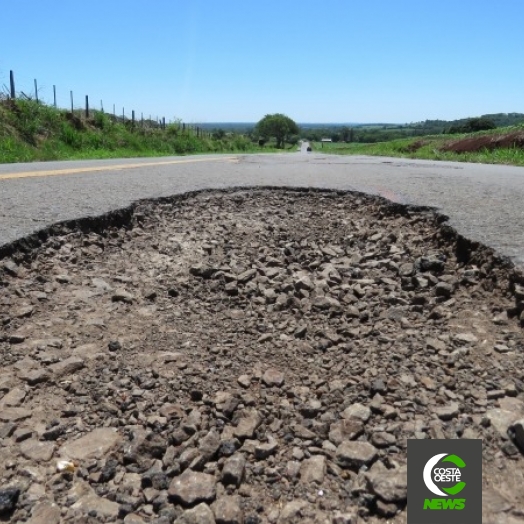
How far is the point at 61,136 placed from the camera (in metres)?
14.5

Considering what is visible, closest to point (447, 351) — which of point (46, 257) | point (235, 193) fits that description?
point (46, 257)

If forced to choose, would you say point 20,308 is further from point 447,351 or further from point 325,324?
point 447,351

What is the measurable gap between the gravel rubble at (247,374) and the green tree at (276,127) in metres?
107

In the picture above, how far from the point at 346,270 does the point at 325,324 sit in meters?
0.80

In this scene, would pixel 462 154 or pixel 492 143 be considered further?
pixel 492 143

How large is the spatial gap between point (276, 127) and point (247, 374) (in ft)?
364

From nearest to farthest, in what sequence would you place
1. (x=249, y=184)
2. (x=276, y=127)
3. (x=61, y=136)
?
(x=249, y=184) < (x=61, y=136) < (x=276, y=127)

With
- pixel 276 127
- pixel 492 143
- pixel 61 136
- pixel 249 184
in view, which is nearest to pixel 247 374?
pixel 249 184

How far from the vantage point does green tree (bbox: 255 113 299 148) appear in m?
108

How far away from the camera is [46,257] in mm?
3240

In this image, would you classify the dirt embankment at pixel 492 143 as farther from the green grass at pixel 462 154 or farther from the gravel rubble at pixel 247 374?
the gravel rubble at pixel 247 374

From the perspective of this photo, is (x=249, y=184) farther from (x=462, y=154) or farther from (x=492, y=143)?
(x=492, y=143)

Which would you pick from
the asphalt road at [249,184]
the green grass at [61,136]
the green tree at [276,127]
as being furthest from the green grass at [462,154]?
the green tree at [276,127]

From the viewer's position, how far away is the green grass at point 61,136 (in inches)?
467
